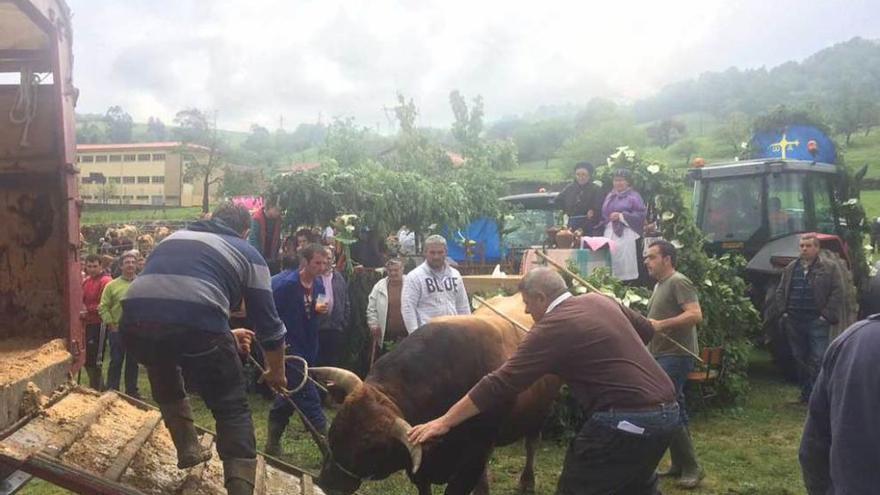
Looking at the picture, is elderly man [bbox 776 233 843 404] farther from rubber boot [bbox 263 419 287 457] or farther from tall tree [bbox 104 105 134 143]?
tall tree [bbox 104 105 134 143]

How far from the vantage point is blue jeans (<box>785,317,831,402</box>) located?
8789mm

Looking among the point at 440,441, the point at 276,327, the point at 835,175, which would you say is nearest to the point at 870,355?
the point at 440,441

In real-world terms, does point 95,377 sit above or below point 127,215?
above

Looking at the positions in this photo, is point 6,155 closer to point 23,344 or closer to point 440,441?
point 23,344

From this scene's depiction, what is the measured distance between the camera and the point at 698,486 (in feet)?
20.7

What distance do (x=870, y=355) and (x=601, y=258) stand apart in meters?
6.51

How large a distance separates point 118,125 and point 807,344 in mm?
112353

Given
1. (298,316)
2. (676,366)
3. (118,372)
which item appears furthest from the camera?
(118,372)

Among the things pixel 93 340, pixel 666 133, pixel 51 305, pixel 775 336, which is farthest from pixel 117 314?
pixel 666 133

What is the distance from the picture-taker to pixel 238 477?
4297mm

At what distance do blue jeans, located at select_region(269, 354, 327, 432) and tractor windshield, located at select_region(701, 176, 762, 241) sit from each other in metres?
6.88

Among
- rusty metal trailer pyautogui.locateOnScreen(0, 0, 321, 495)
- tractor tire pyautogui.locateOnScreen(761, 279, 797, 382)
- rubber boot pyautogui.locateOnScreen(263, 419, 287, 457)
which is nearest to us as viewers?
rusty metal trailer pyautogui.locateOnScreen(0, 0, 321, 495)

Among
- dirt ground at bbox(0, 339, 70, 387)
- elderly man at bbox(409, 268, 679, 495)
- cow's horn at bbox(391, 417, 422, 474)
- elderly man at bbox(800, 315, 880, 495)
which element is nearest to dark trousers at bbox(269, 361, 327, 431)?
dirt ground at bbox(0, 339, 70, 387)

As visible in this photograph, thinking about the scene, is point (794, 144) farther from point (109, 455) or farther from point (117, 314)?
point (109, 455)
